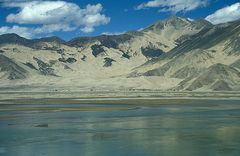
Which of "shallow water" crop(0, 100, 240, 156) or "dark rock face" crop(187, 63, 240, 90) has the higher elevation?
"dark rock face" crop(187, 63, 240, 90)

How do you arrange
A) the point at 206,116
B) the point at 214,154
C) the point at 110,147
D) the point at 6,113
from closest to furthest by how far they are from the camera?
1. the point at 214,154
2. the point at 110,147
3. the point at 206,116
4. the point at 6,113

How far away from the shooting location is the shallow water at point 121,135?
39875 millimetres

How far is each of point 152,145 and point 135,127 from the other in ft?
46.0

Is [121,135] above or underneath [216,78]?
underneath

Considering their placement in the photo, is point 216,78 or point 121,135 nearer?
point 121,135

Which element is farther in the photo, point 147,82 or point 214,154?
point 147,82

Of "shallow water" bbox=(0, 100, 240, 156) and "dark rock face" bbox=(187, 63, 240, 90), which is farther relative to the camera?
"dark rock face" bbox=(187, 63, 240, 90)

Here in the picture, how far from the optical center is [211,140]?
4475cm

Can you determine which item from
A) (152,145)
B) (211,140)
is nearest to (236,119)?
(211,140)

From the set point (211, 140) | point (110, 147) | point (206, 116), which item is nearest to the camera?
point (110, 147)

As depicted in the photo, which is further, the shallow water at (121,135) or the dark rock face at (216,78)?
the dark rock face at (216,78)

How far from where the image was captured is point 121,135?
49031 mm

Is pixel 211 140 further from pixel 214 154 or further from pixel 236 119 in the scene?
pixel 236 119

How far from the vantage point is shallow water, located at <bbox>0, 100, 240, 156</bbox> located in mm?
39875
